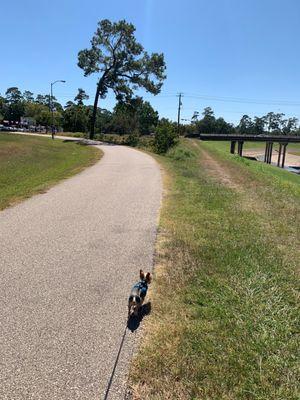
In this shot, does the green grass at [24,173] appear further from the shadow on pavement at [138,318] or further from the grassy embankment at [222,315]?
the shadow on pavement at [138,318]

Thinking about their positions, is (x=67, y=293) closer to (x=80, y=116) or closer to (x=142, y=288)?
(x=142, y=288)

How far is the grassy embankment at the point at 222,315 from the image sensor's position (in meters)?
3.13

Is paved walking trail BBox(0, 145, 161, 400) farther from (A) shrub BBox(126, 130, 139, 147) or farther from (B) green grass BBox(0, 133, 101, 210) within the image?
(A) shrub BBox(126, 130, 139, 147)

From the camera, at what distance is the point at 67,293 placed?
4.74m

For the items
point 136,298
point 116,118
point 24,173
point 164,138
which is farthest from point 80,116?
point 136,298

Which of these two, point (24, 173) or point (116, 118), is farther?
point (116, 118)

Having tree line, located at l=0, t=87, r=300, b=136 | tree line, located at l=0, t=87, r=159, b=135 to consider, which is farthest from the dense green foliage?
tree line, located at l=0, t=87, r=159, b=135

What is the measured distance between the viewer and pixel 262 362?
3.38 metres

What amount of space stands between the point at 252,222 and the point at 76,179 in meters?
8.22

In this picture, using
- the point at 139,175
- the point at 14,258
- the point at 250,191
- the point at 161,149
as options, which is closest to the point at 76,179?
the point at 139,175

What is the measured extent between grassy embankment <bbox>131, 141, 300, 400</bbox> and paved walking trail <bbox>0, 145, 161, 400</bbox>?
12.6 inches

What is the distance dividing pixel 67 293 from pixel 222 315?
1.88 m

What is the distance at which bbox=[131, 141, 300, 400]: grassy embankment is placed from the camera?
10.3 feet

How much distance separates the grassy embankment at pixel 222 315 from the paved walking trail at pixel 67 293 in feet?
1.05
